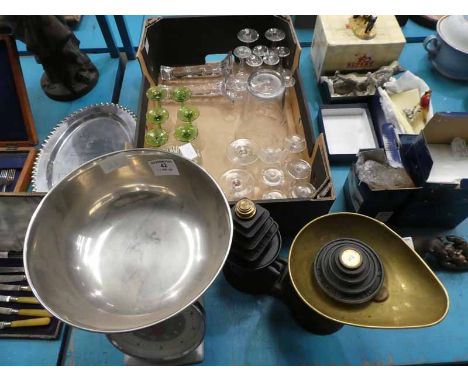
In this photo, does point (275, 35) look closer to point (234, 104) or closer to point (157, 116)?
point (234, 104)

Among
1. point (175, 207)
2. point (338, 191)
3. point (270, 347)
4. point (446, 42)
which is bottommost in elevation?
point (270, 347)

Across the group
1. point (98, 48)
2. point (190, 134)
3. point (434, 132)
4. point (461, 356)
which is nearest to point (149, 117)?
point (190, 134)

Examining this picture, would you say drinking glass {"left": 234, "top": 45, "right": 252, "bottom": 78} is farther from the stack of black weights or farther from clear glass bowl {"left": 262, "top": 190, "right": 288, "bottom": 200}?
the stack of black weights

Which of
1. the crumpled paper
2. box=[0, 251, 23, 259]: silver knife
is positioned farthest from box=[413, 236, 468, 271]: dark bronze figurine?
box=[0, 251, 23, 259]: silver knife

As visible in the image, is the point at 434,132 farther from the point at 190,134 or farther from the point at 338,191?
the point at 190,134

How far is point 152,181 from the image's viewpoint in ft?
2.54

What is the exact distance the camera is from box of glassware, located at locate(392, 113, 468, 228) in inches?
30.5

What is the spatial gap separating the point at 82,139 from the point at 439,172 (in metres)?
1.08

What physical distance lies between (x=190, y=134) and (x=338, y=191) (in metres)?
0.47

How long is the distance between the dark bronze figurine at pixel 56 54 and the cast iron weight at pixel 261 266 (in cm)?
79

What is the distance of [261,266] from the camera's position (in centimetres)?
69

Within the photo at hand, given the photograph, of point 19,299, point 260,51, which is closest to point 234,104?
point 260,51

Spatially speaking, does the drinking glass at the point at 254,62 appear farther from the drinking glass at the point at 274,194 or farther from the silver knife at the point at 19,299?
the silver knife at the point at 19,299

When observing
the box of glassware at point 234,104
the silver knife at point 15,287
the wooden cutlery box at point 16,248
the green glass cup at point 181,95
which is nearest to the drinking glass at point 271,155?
the box of glassware at point 234,104
